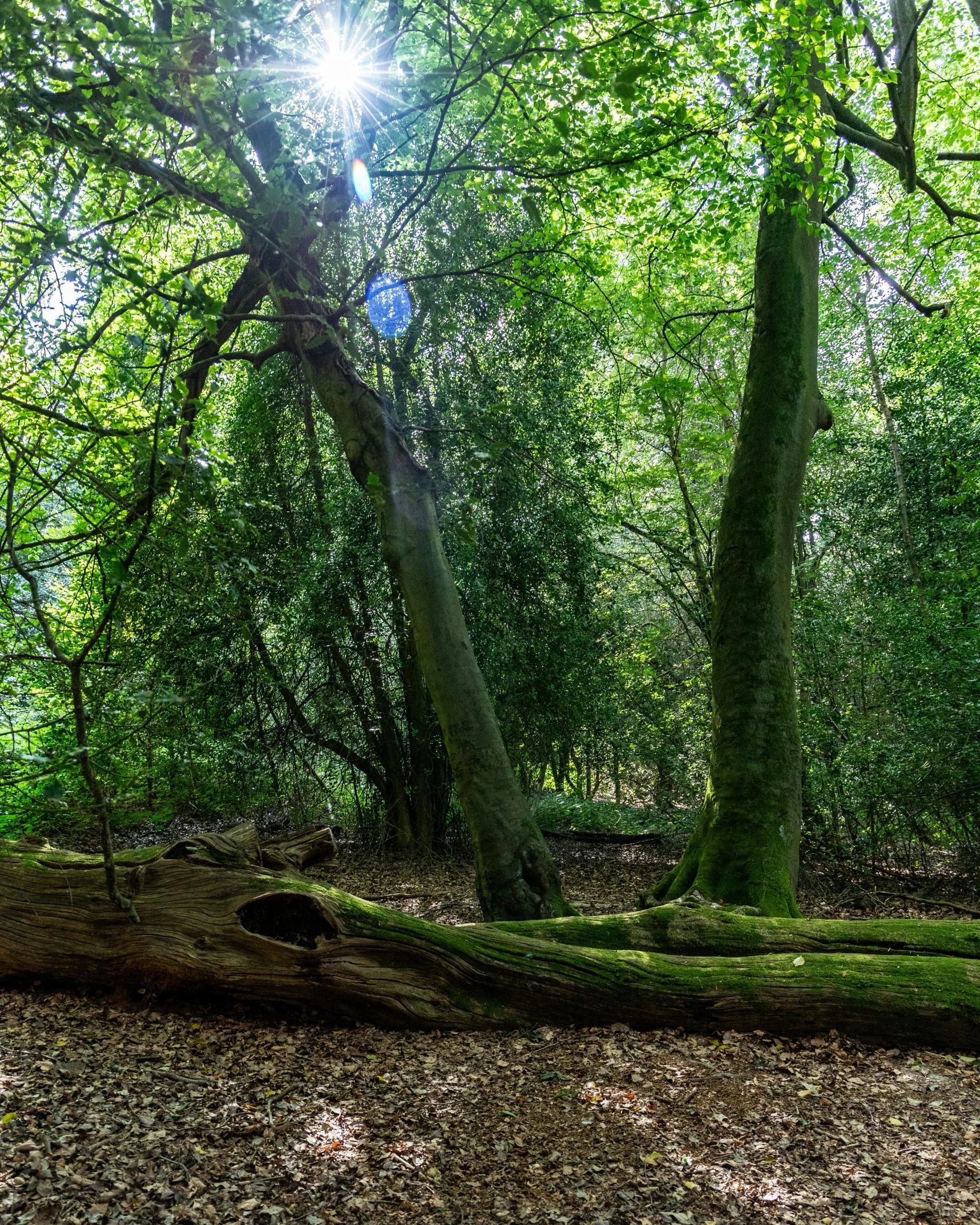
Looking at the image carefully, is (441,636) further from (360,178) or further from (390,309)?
(390,309)

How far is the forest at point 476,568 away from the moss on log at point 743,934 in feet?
0.12

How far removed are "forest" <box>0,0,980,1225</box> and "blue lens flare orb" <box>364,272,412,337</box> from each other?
0.20 meters

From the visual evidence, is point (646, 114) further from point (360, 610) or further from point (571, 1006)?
point (571, 1006)

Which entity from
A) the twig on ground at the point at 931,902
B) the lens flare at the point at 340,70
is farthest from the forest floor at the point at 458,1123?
the lens flare at the point at 340,70

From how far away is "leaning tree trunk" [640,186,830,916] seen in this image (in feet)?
15.6

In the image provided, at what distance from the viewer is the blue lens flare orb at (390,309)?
25.4 ft

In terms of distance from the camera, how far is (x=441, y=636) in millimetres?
5230

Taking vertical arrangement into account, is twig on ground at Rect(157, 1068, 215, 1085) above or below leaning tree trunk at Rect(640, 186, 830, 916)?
below

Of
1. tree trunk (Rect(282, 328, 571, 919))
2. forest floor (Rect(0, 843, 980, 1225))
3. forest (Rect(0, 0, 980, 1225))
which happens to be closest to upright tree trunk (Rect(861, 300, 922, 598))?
forest (Rect(0, 0, 980, 1225))

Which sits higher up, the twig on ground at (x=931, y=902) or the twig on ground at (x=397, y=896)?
the twig on ground at (x=931, y=902)

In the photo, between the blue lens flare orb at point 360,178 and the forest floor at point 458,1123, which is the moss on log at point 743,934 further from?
the blue lens flare orb at point 360,178

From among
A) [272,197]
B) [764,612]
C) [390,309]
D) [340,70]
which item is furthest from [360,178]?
[764,612]

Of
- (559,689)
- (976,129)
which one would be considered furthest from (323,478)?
(976,129)

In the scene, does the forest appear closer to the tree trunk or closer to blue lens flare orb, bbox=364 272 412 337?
the tree trunk
